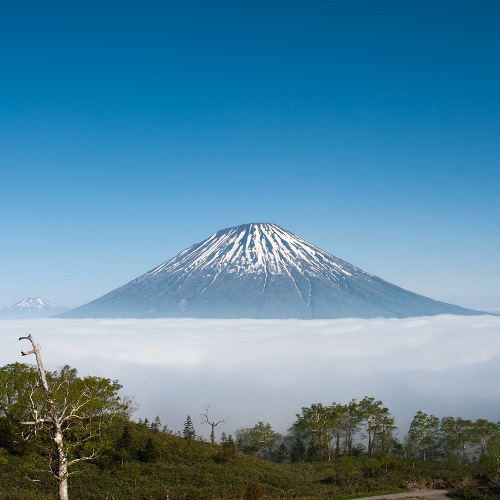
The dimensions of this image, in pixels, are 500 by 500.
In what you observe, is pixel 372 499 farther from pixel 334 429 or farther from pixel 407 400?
pixel 407 400

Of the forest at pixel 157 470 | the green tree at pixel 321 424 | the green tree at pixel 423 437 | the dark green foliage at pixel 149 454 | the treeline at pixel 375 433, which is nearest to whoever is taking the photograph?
the forest at pixel 157 470

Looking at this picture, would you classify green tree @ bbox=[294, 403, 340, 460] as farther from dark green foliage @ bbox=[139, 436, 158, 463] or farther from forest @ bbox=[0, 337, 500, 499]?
dark green foliage @ bbox=[139, 436, 158, 463]

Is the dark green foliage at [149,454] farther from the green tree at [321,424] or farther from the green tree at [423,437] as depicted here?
the green tree at [423,437]

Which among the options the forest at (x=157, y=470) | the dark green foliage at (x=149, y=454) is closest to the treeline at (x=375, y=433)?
the forest at (x=157, y=470)

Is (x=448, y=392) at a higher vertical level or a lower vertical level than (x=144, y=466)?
lower

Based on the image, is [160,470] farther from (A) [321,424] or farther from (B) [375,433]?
(B) [375,433]

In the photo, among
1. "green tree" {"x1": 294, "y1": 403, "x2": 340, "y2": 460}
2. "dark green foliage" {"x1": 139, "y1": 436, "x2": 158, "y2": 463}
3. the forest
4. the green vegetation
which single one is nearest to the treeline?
"green tree" {"x1": 294, "y1": 403, "x2": 340, "y2": 460}

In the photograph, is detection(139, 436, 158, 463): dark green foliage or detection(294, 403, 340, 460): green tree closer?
detection(139, 436, 158, 463): dark green foliage

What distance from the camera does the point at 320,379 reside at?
189m

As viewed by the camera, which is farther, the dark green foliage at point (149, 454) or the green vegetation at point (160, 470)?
the dark green foliage at point (149, 454)

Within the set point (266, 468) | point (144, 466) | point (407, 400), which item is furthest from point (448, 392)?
point (144, 466)

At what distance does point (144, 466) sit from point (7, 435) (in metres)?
12.1

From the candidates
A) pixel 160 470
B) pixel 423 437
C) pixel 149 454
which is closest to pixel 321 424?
pixel 423 437

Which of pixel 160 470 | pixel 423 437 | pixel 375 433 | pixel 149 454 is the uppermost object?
pixel 149 454
